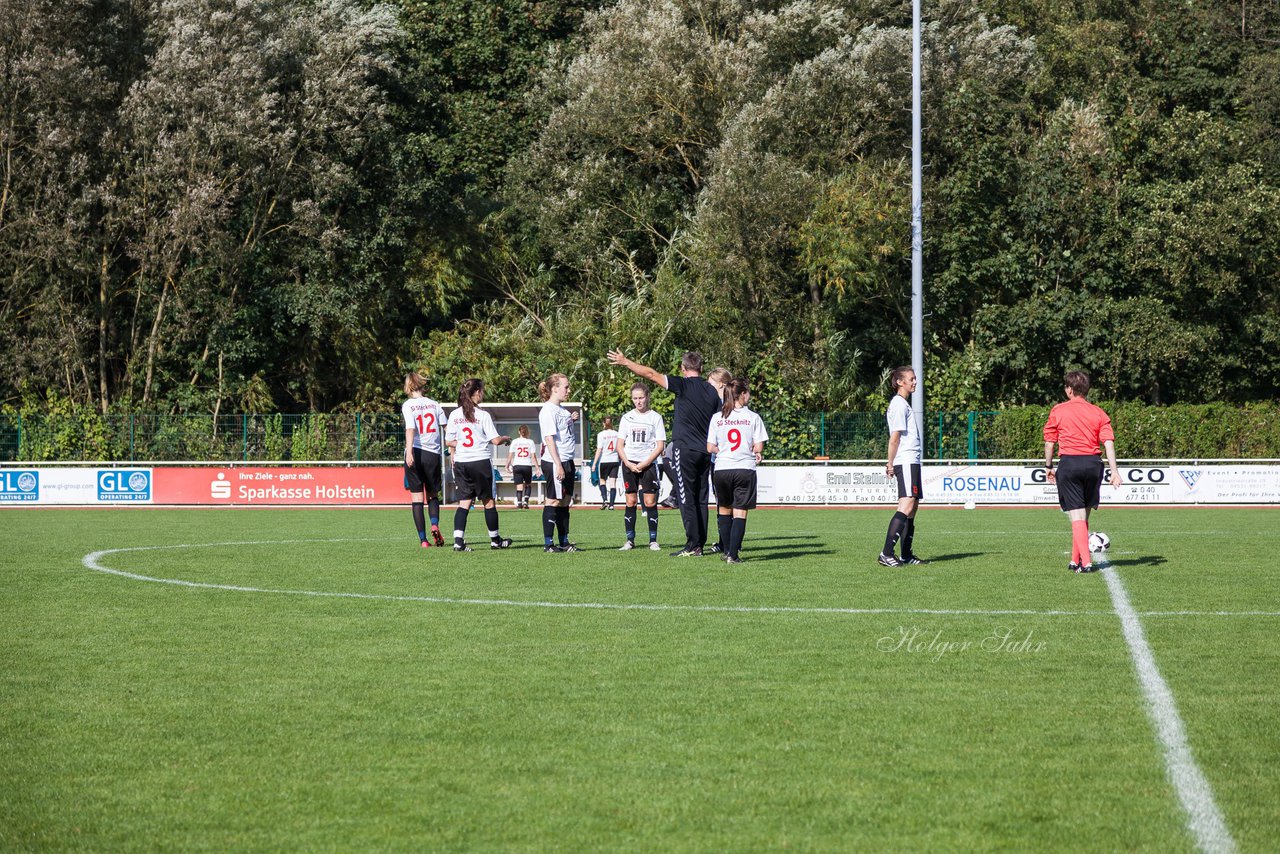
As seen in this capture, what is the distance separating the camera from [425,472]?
16.0 m

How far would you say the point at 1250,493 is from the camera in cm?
2959

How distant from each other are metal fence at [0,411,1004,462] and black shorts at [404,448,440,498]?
56.6ft

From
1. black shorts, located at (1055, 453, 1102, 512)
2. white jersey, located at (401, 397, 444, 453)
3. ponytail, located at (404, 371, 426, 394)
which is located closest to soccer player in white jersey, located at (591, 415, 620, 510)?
white jersey, located at (401, 397, 444, 453)

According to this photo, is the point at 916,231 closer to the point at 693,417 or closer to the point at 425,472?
the point at 425,472

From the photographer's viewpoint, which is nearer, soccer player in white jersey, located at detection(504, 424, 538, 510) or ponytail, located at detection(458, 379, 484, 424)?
ponytail, located at detection(458, 379, 484, 424)

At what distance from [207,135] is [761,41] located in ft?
51.1

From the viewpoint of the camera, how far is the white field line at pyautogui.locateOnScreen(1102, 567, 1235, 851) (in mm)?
4688

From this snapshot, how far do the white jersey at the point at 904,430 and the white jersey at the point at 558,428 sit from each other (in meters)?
3.62

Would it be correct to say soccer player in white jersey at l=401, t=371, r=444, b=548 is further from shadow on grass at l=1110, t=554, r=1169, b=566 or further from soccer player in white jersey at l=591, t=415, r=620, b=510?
soccer player in white jersey at l=591, t=415, r=620, b=510

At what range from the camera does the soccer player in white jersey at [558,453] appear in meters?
15.2

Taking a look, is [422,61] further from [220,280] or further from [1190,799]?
[1190,799]

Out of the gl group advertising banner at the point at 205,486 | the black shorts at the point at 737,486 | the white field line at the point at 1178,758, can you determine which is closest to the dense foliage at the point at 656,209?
the gl group advertising banner at the point at 205,486

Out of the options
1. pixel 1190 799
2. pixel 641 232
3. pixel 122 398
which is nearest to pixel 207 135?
pixel 122 398

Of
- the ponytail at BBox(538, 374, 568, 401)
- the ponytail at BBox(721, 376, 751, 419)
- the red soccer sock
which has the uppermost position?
the ponytail at BBox(538, 374, 568, 401)
